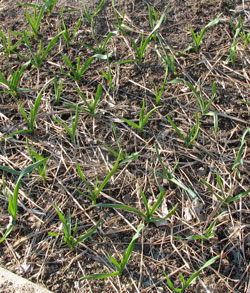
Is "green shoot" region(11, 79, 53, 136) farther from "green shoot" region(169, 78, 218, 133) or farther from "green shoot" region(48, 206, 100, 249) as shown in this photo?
"green shoot" region(169, 78, 218, 133)

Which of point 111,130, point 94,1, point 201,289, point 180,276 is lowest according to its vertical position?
point 201,289

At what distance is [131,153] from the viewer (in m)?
2.14

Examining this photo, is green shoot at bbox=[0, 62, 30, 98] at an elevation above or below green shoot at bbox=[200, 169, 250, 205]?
above

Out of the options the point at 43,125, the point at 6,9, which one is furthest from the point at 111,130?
the point at 6,9

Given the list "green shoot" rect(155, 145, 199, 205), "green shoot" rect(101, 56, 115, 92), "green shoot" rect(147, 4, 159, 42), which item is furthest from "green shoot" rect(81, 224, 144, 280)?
"green shoot" rect(147, 4, 159, 42)

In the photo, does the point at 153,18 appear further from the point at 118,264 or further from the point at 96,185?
the point at 118,264

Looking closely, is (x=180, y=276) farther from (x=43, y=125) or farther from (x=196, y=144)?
(x=43, y=125)

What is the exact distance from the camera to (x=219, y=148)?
215cm

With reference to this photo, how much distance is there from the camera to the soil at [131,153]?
178cm

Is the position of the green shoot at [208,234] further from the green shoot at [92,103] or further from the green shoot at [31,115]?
the green shoot at [31,115]

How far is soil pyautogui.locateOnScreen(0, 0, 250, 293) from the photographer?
1778 mm

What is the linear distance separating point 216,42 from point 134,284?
5.87 feet

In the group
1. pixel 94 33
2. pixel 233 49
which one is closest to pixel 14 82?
pixel 94 33

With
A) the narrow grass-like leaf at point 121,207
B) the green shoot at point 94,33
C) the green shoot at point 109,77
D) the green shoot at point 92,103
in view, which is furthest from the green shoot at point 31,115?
the narrow grass-like leaf at point 121,207
